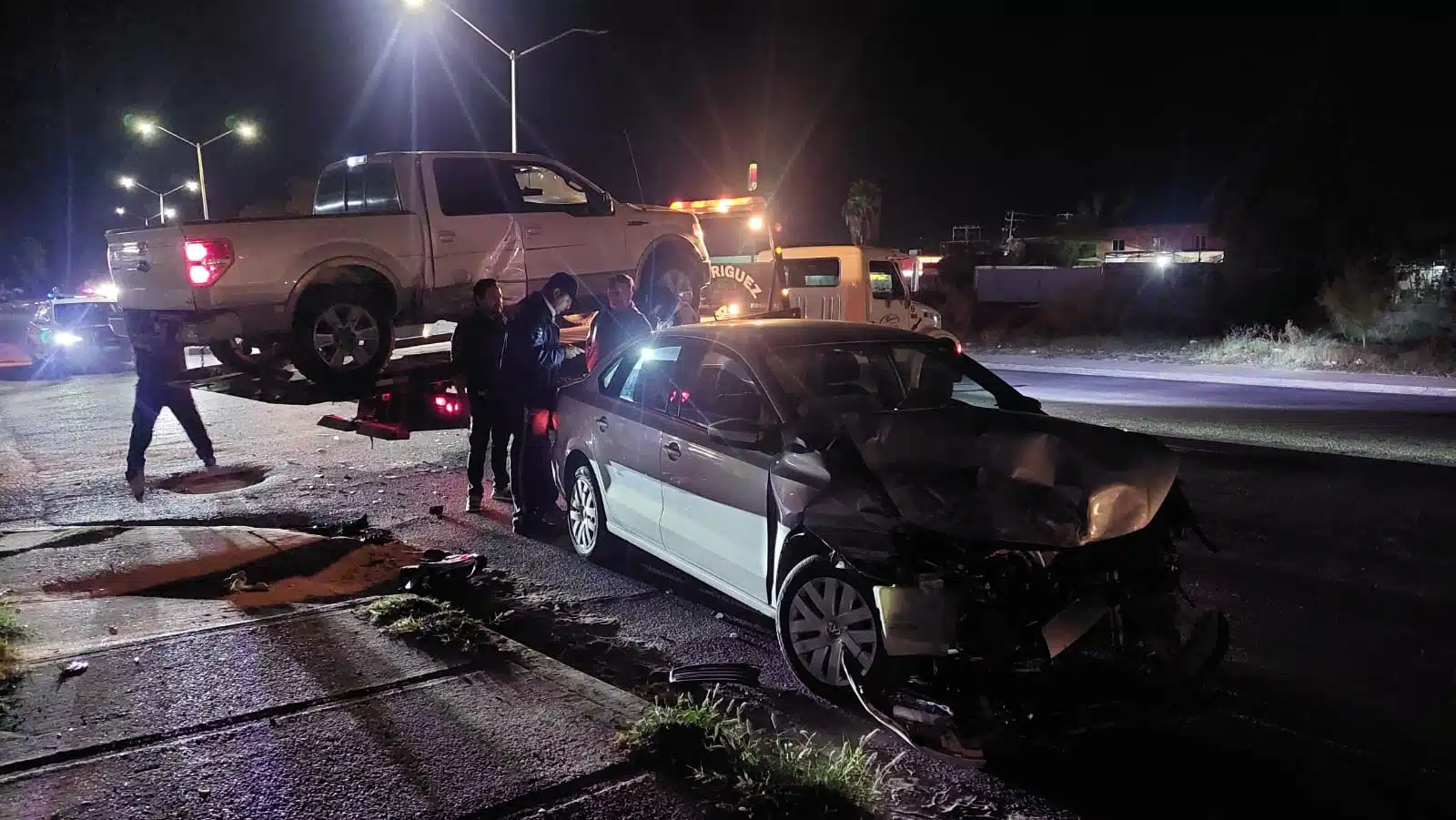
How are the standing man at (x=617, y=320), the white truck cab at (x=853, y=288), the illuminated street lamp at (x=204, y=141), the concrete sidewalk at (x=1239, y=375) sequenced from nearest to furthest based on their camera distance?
the standing man at (x=617, y=320) < the white truck cab at (x=853, y=288) < the concrete sidewalk at (x=1239, y=375) < the illuminated street lamp at (x=204, y=141)

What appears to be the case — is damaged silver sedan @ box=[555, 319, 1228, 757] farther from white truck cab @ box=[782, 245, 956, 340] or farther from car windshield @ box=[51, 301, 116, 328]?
car windshield @ box=[51, 301, 116, 328]

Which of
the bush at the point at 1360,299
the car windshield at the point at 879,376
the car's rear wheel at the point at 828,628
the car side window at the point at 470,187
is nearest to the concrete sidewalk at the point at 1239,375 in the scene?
the bush at the point at 1360,299

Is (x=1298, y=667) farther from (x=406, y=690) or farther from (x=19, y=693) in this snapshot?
(x=19, y=693)

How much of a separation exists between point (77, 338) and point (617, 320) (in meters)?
19.2

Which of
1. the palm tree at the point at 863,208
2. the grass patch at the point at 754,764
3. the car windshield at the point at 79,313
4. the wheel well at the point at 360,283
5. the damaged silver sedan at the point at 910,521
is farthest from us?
the palm tree at the point at 863,208

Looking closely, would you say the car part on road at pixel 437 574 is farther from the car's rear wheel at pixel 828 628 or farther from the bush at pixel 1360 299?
the bush at pixel 1360 299

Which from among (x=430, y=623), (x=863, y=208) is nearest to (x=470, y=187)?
(x=430, y=623)

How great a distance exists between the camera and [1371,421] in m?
13.2

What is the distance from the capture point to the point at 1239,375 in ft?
63.9

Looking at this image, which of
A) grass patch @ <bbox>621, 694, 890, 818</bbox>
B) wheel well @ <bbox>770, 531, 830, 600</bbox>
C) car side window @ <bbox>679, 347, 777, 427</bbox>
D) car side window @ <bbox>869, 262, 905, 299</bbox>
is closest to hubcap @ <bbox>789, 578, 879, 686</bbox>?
wheel well @ <bbox>770, 531, 830, 600</bbox>

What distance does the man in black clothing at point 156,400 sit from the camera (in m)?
8.57

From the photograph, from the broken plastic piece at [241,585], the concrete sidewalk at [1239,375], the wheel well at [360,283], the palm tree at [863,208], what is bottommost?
the concrete sidewalk at [1239,375]

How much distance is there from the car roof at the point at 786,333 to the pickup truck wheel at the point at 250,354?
11.5ft

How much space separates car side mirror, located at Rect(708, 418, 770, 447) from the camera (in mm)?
4988
